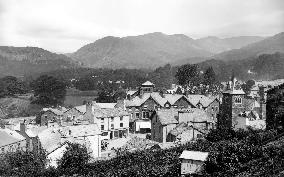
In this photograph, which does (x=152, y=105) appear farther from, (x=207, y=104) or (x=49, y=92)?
(x=49, y=92)

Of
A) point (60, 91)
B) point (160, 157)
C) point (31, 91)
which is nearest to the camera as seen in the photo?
point (160, 157)

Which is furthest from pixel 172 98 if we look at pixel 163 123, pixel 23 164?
pixel 23 164

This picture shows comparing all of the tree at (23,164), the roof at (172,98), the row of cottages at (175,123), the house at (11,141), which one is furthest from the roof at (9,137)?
the roof at (172,98)

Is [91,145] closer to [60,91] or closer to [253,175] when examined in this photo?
[253,175]

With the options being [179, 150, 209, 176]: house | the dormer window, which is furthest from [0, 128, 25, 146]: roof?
the dormer window

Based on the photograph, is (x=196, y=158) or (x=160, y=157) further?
(x=160, y=157)

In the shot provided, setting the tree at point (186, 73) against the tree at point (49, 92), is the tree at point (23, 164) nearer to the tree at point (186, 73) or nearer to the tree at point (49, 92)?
the tree at point (49, 92)

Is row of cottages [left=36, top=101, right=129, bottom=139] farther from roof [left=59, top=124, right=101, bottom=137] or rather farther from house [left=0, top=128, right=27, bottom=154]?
roof [left=59, top=124, right=101, bottom=137]

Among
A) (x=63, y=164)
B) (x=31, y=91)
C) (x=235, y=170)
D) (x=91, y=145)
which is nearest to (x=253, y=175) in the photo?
(x=235, y=170)
